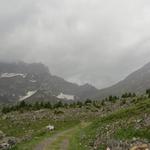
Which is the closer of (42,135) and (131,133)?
(131,133)

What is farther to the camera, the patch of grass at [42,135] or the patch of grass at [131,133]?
the patch of grass at [42,135]

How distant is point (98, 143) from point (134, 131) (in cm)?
442

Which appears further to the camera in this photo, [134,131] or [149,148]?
[134,131]

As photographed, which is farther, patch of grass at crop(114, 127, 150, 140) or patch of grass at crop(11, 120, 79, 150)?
patch of grass at crop(11, 120, 79, 150)

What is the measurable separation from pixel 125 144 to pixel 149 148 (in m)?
5.89

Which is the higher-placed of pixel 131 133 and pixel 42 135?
pixel 42 135

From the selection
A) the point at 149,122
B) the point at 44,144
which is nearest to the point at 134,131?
the point at 149,122

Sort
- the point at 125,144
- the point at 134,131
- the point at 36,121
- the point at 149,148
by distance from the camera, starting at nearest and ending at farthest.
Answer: the point at 149,148 < the point at 125,144 < the point at 134,131 < the point at 36,121

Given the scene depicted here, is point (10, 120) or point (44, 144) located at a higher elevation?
point (10, 120)

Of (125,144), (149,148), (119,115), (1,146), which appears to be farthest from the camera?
(119,115)

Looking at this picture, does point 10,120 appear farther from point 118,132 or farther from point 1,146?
point 118,132

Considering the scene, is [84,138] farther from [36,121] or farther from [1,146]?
[36,121]

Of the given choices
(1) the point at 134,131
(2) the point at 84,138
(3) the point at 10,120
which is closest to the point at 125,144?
(1) the point at 134,131

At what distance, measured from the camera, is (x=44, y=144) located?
48938 mm
